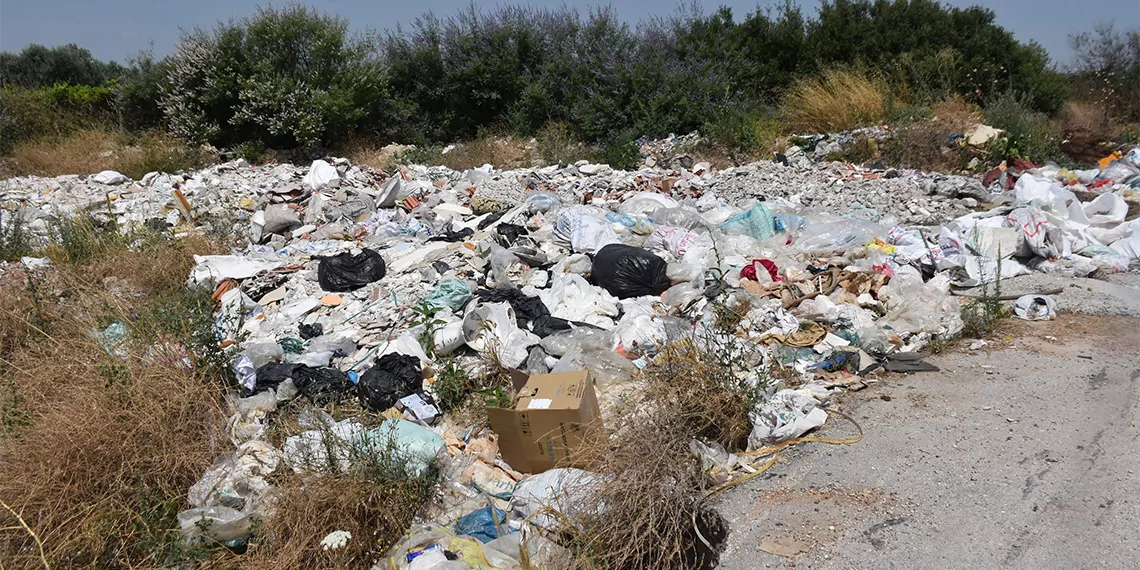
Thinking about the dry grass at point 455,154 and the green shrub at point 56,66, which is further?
the green shrub at point 56,66

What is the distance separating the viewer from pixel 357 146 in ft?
39.7

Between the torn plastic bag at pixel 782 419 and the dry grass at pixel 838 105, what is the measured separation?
8.25 m

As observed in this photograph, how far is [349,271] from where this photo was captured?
5156 millimetres

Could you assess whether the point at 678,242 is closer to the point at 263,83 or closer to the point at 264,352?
the point at 264,352

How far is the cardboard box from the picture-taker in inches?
119

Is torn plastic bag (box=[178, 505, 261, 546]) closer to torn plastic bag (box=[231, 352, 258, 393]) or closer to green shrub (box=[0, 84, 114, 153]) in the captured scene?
torn plastic bag (box=[231, 352, 258, 393])

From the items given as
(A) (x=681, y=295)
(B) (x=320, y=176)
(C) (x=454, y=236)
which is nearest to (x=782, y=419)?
(A) (x=681, y=295)

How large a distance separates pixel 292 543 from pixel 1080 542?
2667 mm

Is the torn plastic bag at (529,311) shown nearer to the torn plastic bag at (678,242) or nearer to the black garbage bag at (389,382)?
the black garbage bag at (389,382)

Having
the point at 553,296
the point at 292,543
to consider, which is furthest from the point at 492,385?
the point at 292,543

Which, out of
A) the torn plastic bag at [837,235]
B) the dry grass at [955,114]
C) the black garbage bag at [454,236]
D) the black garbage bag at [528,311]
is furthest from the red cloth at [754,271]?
the dry grass at [955,114]

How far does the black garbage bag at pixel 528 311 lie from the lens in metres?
4.23

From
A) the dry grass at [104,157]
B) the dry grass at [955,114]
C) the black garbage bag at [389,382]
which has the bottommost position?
the black garbage bag at [389,382]

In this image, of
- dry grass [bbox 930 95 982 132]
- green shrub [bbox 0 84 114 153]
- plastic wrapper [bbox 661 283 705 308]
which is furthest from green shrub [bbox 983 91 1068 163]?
green shrub [bbox 0 84 114 153]
